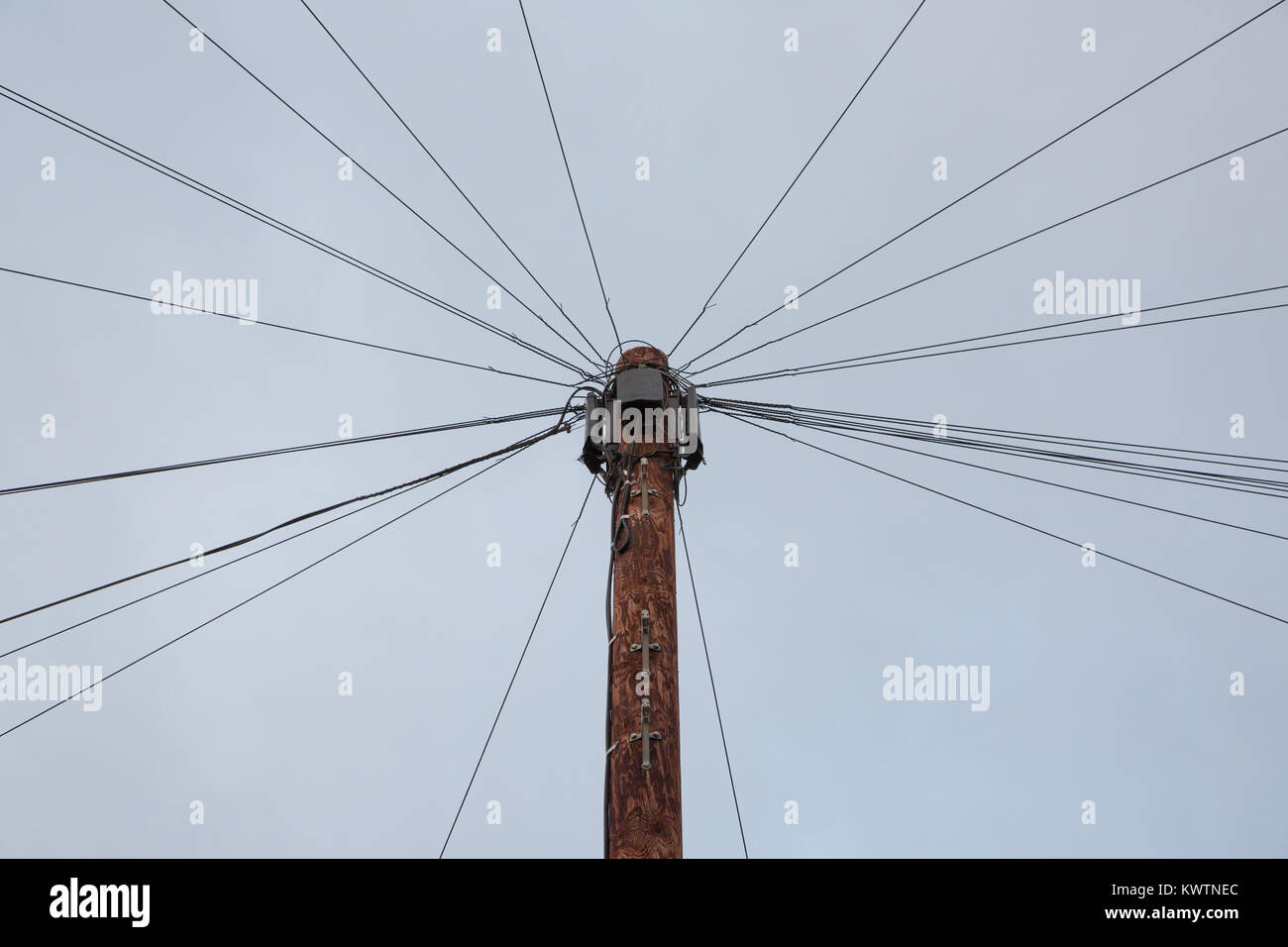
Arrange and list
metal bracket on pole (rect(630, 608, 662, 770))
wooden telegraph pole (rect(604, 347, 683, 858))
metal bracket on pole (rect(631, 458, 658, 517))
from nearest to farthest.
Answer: wooden telegraph pole (rect(604, 347, 683, 858))
metal bracket on pole (rect(630, 608, 662, 770))
metal bracket on pole (rect(631, 458, 658, 517))

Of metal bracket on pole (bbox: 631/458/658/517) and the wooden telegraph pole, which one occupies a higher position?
metal bracket on pole (bbox: 631/458/658/517)

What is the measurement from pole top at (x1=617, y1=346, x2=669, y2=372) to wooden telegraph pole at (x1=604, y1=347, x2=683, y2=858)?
0.7 inches

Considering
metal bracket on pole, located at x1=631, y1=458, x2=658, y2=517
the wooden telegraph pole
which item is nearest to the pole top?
the wooden telegraph pole

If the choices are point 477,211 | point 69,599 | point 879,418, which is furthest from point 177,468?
point 879,418

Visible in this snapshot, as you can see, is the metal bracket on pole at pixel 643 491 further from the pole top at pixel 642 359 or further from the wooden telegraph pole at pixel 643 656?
the pole top at pixel 642 359

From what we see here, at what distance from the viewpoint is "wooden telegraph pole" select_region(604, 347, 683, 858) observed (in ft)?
16.8

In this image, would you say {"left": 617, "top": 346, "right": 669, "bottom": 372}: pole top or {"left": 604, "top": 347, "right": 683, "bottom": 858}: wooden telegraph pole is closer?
{"left": 604, "top": 347, "right": 683, "bottom": 858}: wooden telegraph pole

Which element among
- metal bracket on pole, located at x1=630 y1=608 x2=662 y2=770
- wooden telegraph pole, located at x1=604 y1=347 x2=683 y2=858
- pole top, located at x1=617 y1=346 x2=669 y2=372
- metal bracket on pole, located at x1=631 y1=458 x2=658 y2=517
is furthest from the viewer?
pole top, located at x1=617 y1=346 x2=669 y2=372

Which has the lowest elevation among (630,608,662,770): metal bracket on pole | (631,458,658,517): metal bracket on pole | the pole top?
(630,608,662,770): metal bracket on pole

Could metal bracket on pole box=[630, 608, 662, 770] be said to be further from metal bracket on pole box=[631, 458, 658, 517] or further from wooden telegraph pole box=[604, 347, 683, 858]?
metal bracket on pole box=[631, 458, 658, 517]

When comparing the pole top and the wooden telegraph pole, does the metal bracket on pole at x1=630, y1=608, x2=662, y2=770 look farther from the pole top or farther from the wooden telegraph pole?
the pole top

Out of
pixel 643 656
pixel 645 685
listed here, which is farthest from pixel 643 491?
pixel 645 685
